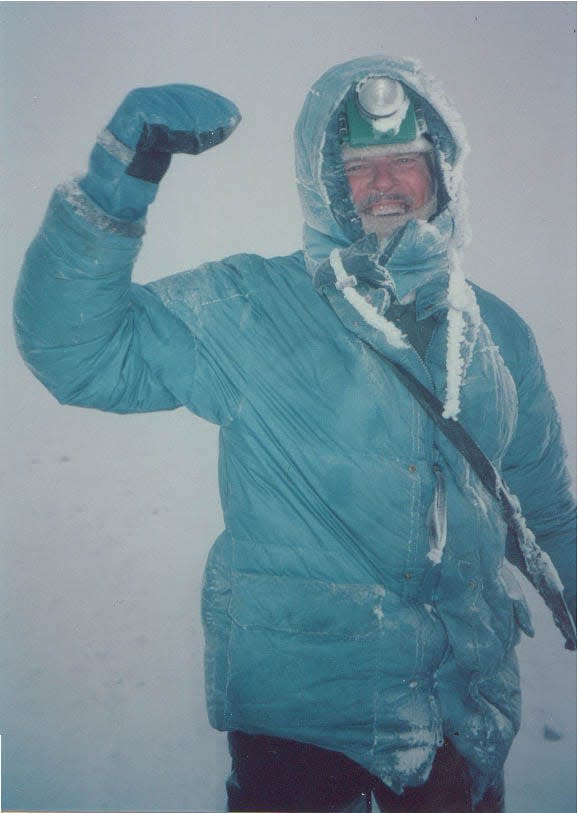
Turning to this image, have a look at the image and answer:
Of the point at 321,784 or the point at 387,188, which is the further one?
the point at 387,188

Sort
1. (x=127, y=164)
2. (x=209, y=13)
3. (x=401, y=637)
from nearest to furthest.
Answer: (x=127, y=164) < (x=401, y=637) < (x=209, y=13)

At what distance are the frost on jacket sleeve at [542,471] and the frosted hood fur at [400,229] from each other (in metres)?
0.29

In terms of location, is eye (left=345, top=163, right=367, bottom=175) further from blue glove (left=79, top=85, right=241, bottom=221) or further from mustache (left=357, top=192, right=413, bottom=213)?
blue glove (left=79, top=85, right=241, bottom=221)

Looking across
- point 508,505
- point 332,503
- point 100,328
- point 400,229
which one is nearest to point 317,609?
point 332,503

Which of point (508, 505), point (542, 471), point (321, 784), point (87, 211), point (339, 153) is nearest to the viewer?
point (87, 211)

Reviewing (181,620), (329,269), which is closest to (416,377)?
(329,269)

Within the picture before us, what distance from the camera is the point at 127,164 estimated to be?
0.79 m

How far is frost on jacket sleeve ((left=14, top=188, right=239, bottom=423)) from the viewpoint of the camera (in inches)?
30.9

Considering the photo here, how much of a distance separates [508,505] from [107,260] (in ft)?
3.01

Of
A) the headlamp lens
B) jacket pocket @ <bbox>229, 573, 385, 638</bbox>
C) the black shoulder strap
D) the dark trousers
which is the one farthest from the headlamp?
the dark trousers

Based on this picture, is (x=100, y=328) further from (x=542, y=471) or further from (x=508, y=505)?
(x=542, y=471)

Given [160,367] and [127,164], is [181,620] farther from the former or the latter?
[127,164]

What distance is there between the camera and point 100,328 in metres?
0.83

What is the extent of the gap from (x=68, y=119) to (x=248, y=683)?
2.19 metres
